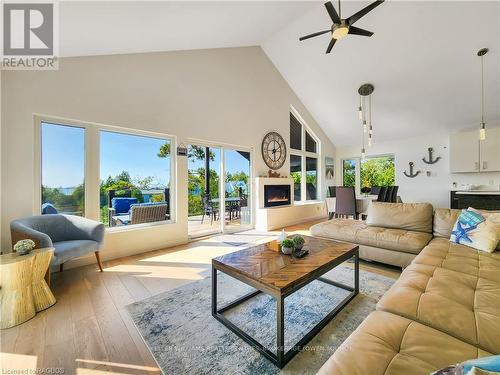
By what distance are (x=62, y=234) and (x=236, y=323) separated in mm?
2466

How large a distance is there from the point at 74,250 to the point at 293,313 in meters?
2.42

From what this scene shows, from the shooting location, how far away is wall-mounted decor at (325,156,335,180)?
7609 millimetres

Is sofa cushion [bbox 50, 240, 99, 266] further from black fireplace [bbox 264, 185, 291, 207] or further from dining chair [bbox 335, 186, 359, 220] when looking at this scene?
dining chair [bbox 335, 186, 359, 220]

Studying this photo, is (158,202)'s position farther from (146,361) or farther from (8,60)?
(146,361)

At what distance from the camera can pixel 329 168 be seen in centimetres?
773

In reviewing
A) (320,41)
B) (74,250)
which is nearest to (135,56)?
(74,250)

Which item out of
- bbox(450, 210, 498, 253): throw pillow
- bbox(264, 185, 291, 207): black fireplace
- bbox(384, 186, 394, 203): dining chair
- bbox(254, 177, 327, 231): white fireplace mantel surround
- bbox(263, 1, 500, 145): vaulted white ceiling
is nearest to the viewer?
bbox(450, 210, 498, 253): throw pillow

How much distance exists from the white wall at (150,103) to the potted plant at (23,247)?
907 millimetres

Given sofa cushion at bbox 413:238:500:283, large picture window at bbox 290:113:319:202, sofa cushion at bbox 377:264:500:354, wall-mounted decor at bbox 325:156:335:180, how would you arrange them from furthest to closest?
wall-mounted decor at bbox 325:156:335:180, large picture window at bbox 290:113:319:202, sofa cushion at bbox 413:238:500:283, sofa cushion at bbox 377:264:500:354

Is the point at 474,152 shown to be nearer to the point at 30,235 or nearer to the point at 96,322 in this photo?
the point at 96,322

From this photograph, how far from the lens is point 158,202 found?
12.7 ft

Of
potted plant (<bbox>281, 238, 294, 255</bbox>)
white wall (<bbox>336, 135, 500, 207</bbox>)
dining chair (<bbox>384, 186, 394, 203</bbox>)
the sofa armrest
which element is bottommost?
potted plant (<bbox>281, 238, 294, 255</bbox>)

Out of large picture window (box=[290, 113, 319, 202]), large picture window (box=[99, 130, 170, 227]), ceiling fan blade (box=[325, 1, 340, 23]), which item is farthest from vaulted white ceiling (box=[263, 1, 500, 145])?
large picture window (box=[99, 130, 170, 227])

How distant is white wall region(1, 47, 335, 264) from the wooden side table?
1048 millimetres
